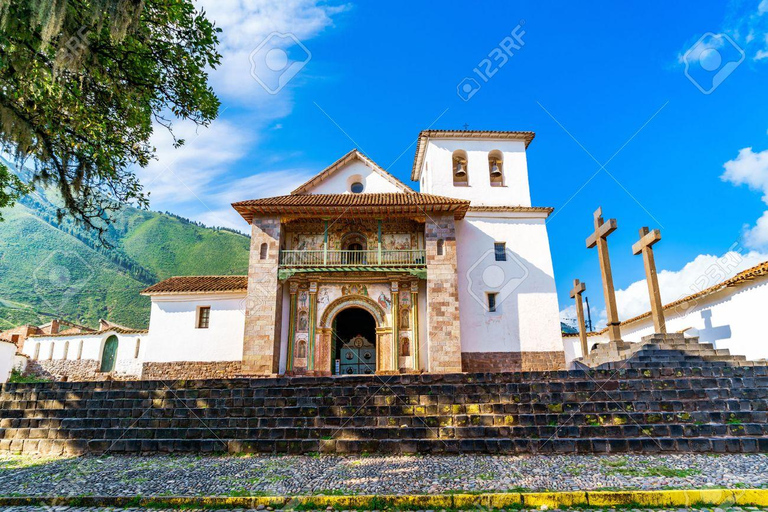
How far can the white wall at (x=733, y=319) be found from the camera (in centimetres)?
983

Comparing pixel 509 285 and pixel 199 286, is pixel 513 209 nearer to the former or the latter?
pixel 509 285

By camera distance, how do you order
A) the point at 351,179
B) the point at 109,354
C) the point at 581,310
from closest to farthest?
1. the point at 581,310
2. the point at 351,179
3. the point at 109,354

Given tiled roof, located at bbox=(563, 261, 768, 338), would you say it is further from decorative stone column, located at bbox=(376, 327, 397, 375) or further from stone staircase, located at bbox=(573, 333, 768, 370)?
decorative stone column, located at bbox=(376, 327, 397, 375)

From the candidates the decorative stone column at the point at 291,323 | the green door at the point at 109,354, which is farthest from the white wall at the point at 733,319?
the green door at the point at 109,354

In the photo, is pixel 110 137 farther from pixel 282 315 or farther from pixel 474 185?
pixel 474 185

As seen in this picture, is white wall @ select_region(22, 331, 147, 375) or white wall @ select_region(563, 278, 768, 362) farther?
white wall @ select_region(22, 331, 147, 375)

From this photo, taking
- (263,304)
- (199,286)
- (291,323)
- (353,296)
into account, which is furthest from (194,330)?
(353,296)

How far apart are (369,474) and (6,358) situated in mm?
21940

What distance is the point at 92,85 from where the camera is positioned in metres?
6.66

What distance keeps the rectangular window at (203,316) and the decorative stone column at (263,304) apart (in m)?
2.44

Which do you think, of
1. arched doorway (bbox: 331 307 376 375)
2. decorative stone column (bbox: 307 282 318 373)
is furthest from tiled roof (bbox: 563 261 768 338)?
decorative stone column (bbox: 307 282 318 373)

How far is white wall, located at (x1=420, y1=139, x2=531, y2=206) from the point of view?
16781mm

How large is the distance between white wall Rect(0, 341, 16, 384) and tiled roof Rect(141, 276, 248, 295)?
30.2ft

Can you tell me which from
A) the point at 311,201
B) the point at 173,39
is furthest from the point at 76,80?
the point at 311,201
